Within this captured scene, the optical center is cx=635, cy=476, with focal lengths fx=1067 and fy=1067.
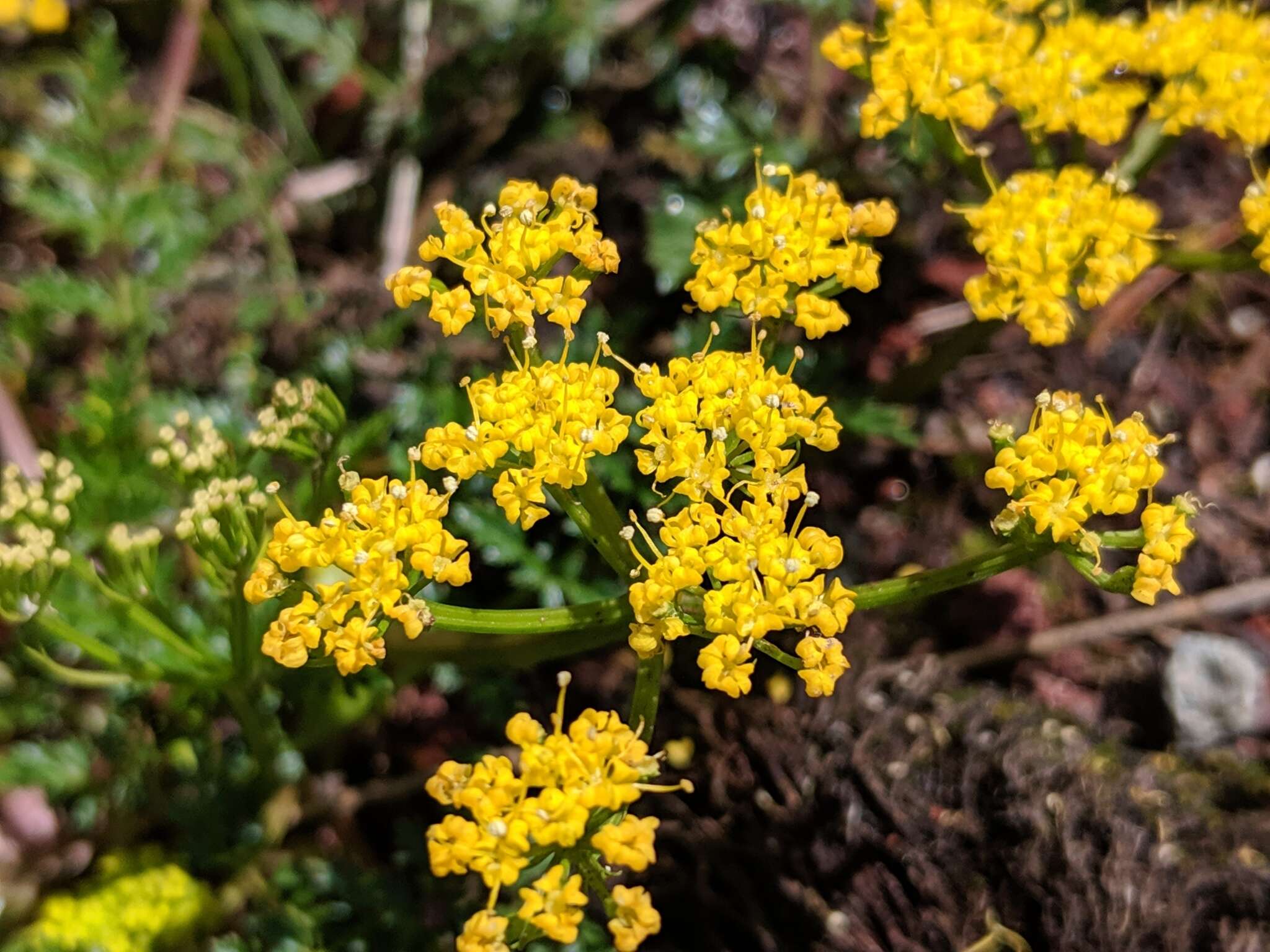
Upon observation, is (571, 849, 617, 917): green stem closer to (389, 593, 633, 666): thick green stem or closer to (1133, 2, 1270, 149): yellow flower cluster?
(389, 593, 633, 666): thick green stem

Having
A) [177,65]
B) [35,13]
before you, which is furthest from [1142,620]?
[35,13]

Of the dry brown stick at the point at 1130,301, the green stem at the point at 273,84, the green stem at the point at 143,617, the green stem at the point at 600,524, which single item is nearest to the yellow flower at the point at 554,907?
the green stem at the point at 600,524

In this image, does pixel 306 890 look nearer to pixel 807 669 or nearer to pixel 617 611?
pixel 617 611

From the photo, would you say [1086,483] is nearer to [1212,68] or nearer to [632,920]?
[632,920]

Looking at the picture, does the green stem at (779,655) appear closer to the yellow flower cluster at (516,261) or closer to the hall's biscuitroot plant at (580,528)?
the hall's biscuitroot plant at (580,528)

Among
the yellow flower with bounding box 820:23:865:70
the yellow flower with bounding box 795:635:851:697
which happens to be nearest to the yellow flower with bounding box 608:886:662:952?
the yellow flower with bounding box 795:635:851:697

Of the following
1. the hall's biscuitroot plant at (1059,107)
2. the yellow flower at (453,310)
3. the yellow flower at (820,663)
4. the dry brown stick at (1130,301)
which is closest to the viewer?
the yellow flower at (820,663)
